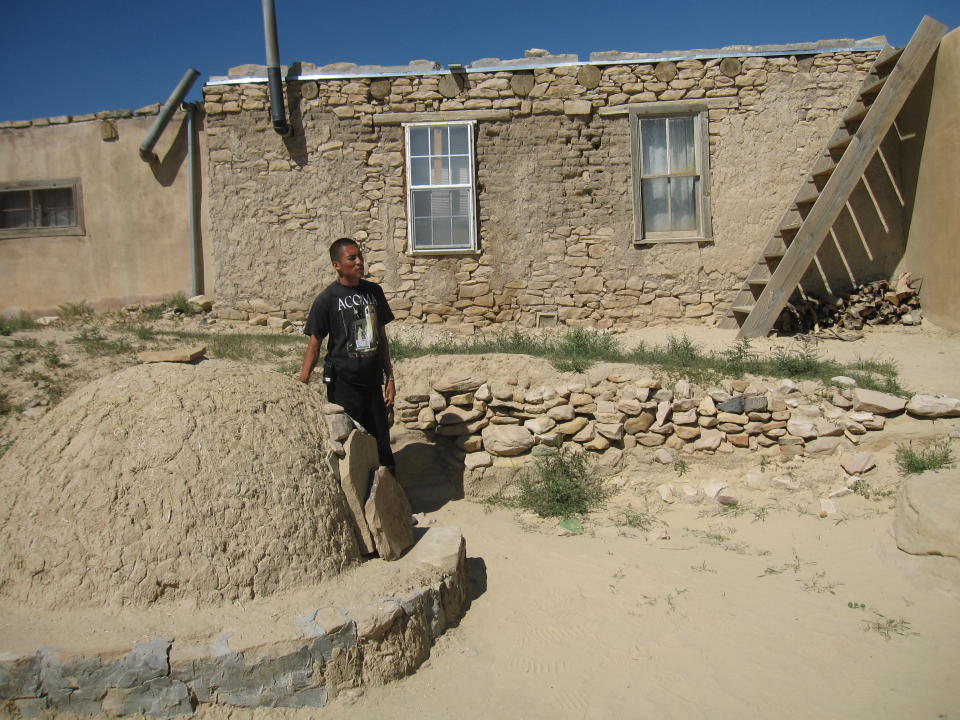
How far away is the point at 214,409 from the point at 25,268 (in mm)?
8615

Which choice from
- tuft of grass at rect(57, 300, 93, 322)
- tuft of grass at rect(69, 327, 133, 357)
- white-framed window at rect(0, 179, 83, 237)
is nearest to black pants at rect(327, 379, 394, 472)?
tuft of grass at rect(69, 327, 133, 357)

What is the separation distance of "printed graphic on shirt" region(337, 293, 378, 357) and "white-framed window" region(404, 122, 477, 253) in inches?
190

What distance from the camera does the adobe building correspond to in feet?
28.6

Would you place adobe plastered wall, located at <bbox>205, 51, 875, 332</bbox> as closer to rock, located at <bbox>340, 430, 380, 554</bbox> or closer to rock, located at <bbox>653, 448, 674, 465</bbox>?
rock, located at <bbox>653, 448, 674, 465</bbox>

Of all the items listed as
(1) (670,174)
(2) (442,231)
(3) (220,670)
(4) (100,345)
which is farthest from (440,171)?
(3) (220,670)

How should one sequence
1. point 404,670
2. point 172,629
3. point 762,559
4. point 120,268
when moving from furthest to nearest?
point 120,268 < point 762,559 < point 404,670 < point 172,629

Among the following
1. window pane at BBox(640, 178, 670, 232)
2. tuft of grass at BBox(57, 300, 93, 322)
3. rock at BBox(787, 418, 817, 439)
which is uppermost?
window pane at BBox(640, 178, 670, 232)

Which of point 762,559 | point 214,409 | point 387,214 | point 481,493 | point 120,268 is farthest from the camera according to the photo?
point 120,268

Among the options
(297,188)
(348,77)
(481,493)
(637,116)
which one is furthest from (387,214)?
(481,493)

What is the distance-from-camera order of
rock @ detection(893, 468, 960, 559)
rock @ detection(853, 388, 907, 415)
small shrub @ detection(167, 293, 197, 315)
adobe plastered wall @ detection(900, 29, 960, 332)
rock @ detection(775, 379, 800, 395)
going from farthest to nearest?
1. small shrub @ detection(167, 293, 197, 315)
2. adobe plastered wall @ detection(900, 29, 960, 332)
3. rock @ detection(775, 379, 800, 395)
4. rock @ detection(853, 388, 907, 415)
5. rock @ detection(893, 468, 960, 559)

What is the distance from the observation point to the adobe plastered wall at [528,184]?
344 inches

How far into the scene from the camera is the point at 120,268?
9953 mm

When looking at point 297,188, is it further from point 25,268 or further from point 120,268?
point 25,268

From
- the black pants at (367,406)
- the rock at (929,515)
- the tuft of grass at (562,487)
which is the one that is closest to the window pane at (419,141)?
the tuft of grass at (562,487)
